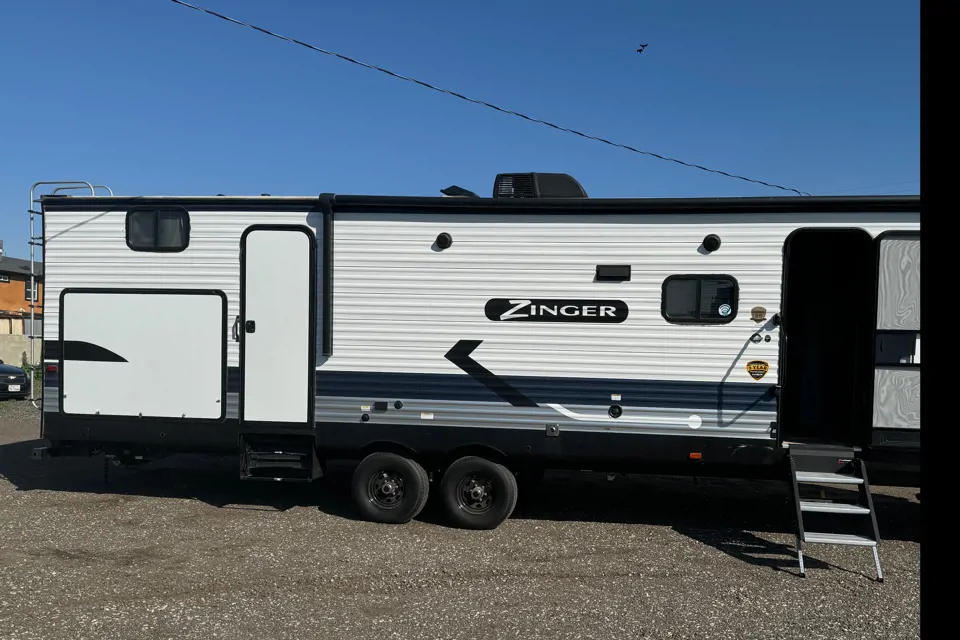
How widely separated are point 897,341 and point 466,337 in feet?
12.7

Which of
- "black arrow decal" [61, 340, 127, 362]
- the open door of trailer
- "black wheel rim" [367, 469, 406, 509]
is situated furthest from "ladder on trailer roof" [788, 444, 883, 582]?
"black arrow decal" [61, 340, 127, 362]

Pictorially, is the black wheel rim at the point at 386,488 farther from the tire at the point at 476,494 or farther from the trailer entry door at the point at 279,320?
the trailer entry door at the point at 279,320

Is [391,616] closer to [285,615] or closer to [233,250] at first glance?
[285,615]

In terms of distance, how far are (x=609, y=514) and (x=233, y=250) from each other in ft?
15.7

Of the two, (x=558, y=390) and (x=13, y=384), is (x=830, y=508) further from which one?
(x=13, y=384)

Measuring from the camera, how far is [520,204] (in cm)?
688

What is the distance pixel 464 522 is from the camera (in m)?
7.00

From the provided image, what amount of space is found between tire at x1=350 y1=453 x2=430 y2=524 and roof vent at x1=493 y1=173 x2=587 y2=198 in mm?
2873

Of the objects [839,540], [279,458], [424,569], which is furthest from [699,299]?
[279,458]

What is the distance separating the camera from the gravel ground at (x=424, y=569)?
4.84 meters

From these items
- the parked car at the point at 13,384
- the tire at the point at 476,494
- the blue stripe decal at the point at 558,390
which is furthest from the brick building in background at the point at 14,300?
the tire at the point at 476,494

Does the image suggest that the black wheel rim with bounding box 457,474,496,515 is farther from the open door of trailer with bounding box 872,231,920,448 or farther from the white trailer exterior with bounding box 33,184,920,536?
the open door of trailer with bounding box 872,231,920,448

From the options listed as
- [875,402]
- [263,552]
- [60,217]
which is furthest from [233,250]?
[875,402]

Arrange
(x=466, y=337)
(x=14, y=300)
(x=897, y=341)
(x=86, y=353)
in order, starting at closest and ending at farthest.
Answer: (x=897, y=341) < (x=466, y=337) < (x=86, y=353) < (x=14, y=300)
